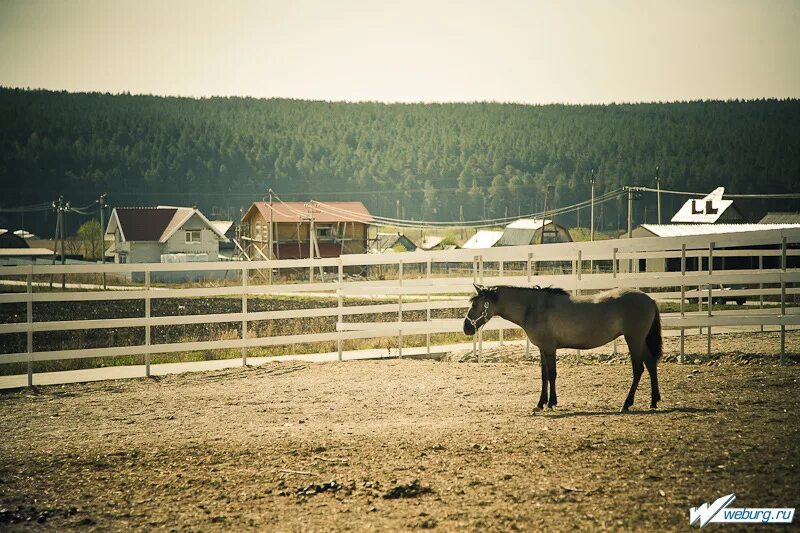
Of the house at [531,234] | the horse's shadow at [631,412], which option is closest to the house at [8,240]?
the house at [531,234]

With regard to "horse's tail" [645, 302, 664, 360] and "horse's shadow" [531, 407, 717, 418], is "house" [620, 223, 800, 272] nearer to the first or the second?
"horse's tail" [645, 302, 664, 360]

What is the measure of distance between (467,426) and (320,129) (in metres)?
179

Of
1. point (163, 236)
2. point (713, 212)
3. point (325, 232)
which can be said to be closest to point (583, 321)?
point (325, 232)

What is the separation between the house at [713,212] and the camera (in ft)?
241

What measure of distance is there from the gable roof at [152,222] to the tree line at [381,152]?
233 ft

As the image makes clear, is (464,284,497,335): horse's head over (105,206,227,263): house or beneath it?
beneath

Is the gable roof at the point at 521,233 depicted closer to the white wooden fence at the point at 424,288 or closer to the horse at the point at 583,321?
the white wooden fence at the point at 424,288

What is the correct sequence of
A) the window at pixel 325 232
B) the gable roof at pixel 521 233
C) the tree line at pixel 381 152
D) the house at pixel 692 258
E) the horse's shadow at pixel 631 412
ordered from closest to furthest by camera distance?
the horse's shadow at pixel 631 412
the house at pixel 692 258
the window at pixel 325 232
the gable roof at pixel 521 233
the tree line at pixel 381 152

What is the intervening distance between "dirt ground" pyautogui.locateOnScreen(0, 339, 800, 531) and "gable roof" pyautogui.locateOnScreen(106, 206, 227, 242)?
62.0 m

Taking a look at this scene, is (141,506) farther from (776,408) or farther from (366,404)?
(776,408)

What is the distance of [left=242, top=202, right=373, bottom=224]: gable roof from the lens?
229 ft

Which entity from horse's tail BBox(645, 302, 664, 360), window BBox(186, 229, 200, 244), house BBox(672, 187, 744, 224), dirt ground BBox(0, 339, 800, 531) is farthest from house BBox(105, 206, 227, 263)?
horse's tail BBox(645, 302, 664, 360)

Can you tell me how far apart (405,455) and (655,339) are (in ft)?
10.8

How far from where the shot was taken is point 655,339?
9.09 meters
